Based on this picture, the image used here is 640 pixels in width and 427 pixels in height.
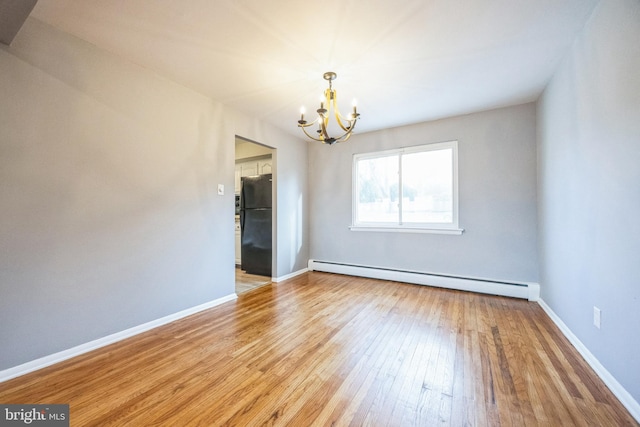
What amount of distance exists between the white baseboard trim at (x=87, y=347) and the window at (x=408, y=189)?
9.72ft

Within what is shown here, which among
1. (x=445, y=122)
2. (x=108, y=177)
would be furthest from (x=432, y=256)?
(x=108, y=177)

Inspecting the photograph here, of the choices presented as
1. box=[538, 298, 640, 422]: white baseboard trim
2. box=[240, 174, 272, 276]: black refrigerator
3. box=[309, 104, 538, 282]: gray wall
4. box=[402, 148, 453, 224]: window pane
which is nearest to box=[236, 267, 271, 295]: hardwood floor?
box=[240, 174, 272, 276]: black refrigerator

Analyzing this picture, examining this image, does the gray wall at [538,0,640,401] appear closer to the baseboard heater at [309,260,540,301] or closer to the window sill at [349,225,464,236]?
the baseboard heater at [309,260,540,301]

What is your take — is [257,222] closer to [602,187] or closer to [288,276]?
[288,276]

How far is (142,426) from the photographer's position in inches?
52.9

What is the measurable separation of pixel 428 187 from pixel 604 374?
2.73m

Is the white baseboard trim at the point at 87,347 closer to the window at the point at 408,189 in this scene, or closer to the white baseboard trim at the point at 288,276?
the white baseboard trim at the point at 288,276

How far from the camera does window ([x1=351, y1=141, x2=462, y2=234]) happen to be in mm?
3842

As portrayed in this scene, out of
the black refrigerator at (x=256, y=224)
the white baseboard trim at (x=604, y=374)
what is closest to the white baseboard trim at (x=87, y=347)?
the black refrigerator at (x=256, y=224)

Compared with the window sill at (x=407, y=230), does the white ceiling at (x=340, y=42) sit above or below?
above

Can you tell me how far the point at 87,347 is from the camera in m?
2.09

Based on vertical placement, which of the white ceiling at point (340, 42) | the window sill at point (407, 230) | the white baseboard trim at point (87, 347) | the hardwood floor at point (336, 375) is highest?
the white ceiling at point (340, 42)

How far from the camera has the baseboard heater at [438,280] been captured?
3.31 m

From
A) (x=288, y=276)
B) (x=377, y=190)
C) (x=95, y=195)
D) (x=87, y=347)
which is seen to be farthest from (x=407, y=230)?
(x=87, y=347)
